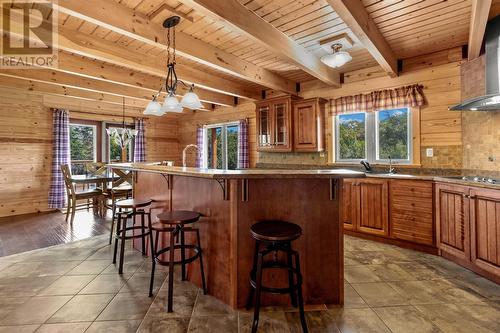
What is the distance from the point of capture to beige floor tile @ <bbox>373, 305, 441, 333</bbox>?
1.81 metres

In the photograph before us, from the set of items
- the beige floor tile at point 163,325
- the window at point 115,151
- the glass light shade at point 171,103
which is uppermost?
the glass light shade at point 171,103

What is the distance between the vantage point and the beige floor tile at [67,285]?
2297mm

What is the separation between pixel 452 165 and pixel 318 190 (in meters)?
2.47

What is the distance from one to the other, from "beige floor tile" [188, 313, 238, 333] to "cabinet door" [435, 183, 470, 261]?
2513mm

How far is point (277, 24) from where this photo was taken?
9.02 ft

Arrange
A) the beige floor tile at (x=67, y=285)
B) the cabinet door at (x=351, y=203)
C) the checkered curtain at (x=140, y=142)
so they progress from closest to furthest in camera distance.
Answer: the beige floor tile at (x=67, y=285)
the cabinet door at (x=351, y=203)
the checkered curtain at (x=140, y=142)

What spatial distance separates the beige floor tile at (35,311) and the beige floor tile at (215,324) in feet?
3.72

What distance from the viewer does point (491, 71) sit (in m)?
2.79

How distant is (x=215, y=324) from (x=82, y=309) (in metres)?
1.10

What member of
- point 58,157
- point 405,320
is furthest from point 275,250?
point 58,157

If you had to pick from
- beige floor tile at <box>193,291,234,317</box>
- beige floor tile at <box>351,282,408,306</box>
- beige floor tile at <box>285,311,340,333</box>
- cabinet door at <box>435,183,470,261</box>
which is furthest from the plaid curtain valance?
beige floor tile at <box>193,291,234,317</box>

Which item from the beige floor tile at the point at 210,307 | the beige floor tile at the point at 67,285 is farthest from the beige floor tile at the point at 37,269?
the beige floor tile at the point at 210,307

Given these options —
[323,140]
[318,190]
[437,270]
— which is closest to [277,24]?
[318,190]

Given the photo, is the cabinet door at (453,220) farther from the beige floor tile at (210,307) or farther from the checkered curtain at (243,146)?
the checkered curtain at (243,146)
